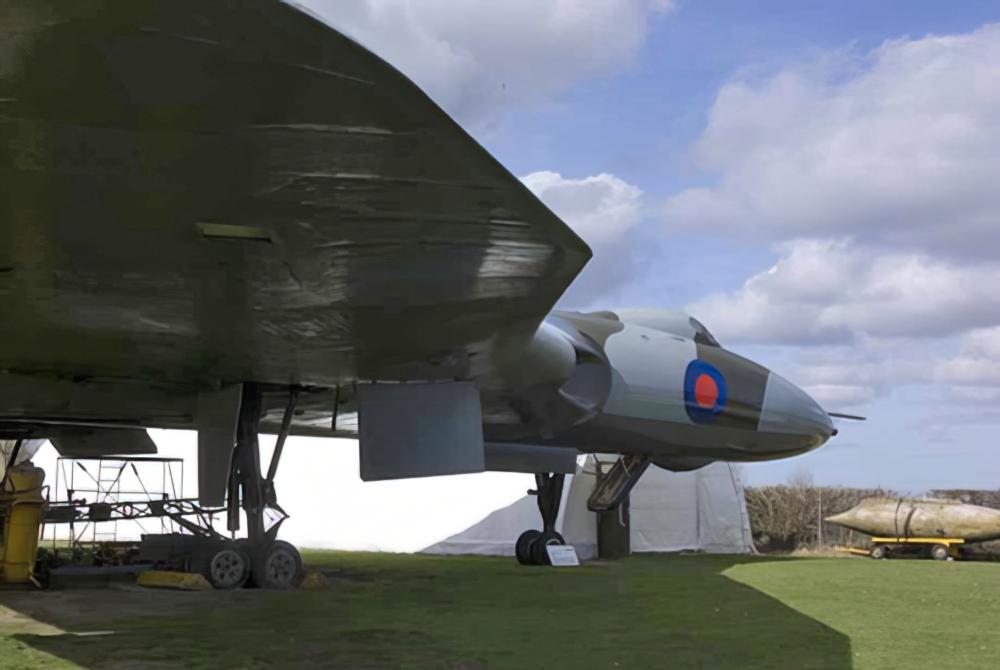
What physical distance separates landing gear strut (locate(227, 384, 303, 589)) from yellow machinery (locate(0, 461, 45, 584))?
2063 mm

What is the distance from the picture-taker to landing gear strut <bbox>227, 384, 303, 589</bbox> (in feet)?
31.8

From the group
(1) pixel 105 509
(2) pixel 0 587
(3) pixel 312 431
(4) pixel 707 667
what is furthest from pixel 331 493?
(4) pixel 707 667

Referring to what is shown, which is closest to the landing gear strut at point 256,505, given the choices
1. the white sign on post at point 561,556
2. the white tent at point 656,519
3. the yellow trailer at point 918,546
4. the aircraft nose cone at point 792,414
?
the white sign on post at point 561,556

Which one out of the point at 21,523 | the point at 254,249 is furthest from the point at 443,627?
the point at 21,523

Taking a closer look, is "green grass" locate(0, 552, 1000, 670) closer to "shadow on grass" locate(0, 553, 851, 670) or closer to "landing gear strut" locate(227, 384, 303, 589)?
"shadow on grass" locate(0, 553, 851, 670)

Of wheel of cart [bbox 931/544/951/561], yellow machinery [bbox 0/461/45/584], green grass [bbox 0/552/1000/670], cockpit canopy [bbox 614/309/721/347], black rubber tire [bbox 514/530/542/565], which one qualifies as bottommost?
wheel of cart [bbox 931/544/951/561]

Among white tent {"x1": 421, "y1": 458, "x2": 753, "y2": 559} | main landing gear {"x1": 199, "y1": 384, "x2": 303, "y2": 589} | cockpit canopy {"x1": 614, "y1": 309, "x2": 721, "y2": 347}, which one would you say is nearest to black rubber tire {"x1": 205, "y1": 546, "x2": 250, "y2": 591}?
main landing gear {"x1": 199, "y1": 384, "x2": 303, "y2": 589}

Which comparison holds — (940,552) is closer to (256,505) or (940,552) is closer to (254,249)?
(256,505)

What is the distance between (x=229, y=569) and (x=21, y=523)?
2290mm

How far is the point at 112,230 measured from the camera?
14.1 ft

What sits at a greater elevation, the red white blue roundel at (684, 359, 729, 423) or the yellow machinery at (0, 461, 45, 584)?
the red white blue roundel at (684, 359, 729, 423)

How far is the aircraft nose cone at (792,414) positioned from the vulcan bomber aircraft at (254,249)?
9.86 feet

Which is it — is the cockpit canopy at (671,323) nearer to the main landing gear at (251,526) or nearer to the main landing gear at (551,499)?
the main landing gear at (551,499)

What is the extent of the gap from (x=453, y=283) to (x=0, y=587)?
7223 mm
